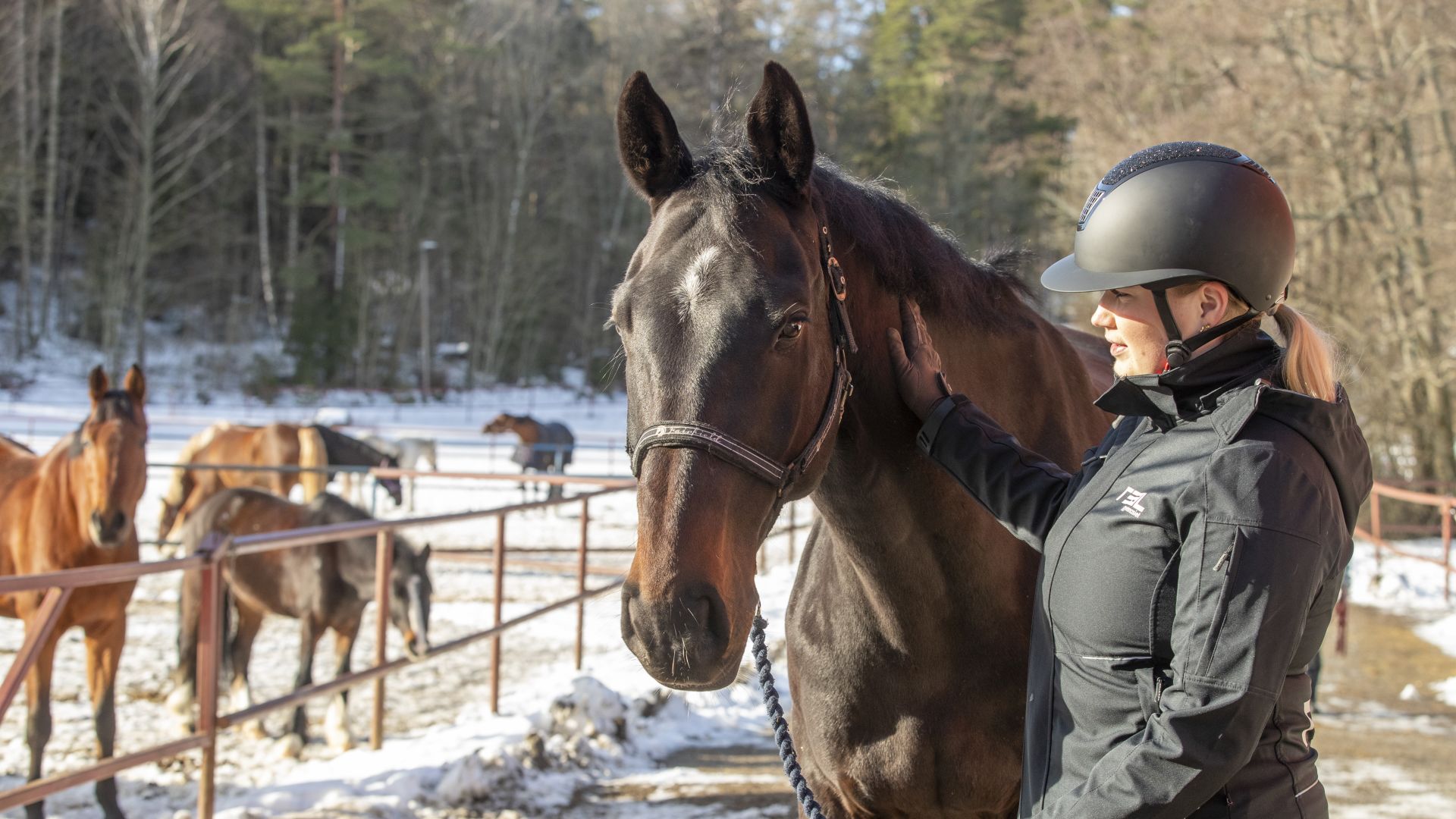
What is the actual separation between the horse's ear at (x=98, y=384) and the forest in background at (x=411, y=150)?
607 inches

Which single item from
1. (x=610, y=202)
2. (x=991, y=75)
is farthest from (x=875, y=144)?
(x=610, y=202)

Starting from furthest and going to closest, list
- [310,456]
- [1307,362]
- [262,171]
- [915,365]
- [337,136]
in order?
[262,171] → [337,136] → [310,456] → [915,365] → [1307,362]

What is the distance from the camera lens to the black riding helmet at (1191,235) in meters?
1.47

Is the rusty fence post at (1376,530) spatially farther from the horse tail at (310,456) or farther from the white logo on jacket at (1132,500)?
the horse tail at (310,456)

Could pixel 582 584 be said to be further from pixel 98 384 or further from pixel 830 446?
pixel 830 446

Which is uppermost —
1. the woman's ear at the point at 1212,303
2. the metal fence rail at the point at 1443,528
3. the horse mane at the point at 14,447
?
the woman's ear at the point at 1212,303

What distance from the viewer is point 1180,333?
1.48 m

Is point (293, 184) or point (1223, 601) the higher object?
point (293, 184)

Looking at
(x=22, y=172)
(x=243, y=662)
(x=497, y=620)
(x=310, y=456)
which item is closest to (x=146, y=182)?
(x=22, y=172)

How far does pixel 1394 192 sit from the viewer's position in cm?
1312

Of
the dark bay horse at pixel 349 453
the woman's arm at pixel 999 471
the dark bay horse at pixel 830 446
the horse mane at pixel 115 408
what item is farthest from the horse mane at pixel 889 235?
the dark bay horse at pixel 349 453

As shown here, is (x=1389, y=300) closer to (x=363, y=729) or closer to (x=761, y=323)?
(x=363, y=729)

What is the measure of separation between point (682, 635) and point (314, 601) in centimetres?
496

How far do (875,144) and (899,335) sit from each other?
3068cm
